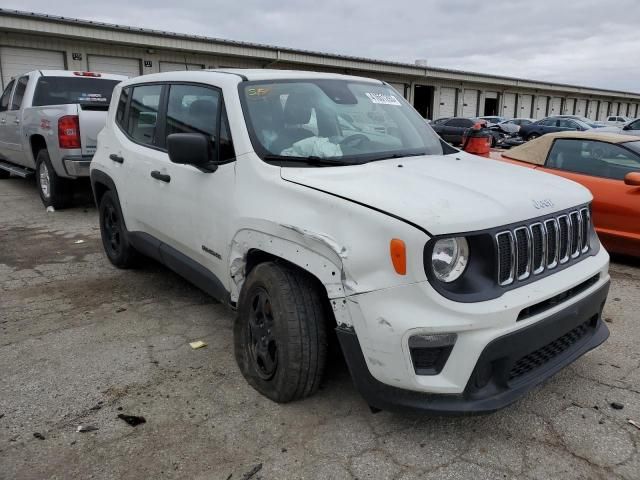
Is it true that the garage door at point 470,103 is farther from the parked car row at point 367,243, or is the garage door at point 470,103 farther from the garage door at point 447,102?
the parked car row at point 367,243

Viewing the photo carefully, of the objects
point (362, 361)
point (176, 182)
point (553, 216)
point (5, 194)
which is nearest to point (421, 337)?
point (362, 361)

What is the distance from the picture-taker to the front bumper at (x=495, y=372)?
228 cm

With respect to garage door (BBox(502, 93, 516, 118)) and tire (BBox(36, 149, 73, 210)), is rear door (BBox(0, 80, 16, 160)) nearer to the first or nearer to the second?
tire (BBox(36, 149, 73, 210))

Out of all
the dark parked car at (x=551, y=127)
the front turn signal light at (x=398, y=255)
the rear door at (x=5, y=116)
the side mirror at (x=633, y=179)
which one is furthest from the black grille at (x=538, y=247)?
the dark parked car at (x=551, y=127)

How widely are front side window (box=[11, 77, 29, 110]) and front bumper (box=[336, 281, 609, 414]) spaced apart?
27.4 ft

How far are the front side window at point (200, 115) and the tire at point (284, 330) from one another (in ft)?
2.89

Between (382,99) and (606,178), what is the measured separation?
10.3 feet

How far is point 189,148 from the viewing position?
3092mm

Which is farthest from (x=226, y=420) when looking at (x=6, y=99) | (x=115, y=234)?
(x=6, y=99)

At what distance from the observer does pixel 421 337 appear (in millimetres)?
2203

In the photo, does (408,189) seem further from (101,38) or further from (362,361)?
(101,38)

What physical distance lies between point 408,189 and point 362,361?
840mm

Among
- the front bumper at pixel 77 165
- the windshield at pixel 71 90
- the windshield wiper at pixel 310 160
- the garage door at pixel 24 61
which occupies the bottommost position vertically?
the front bumper at pixel 77 165

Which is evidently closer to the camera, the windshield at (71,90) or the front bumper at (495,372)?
the front bumper at (495,372)
